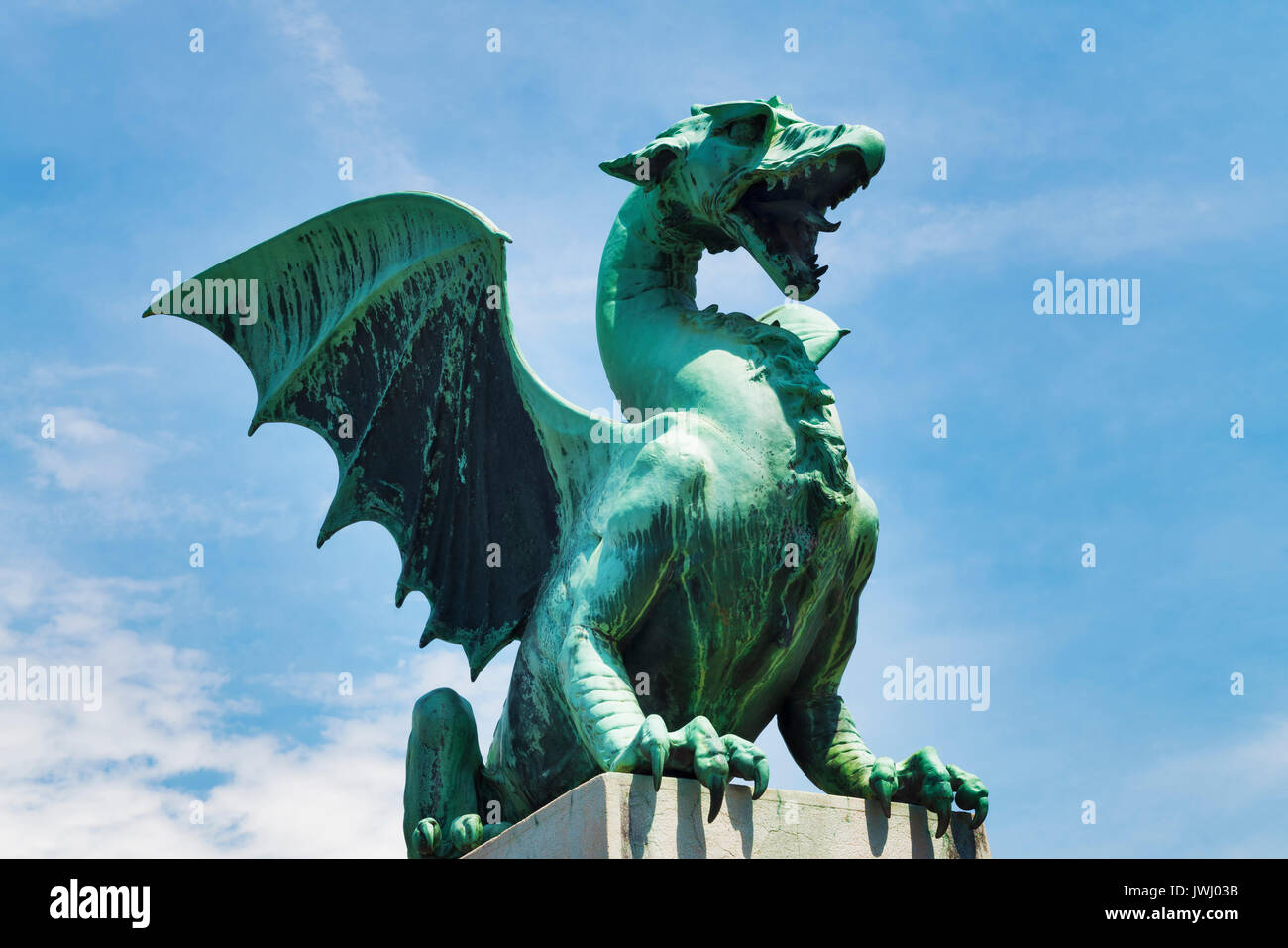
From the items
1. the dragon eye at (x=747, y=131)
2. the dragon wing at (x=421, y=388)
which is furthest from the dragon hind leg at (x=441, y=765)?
the dragon eye at (x=747, y=131)

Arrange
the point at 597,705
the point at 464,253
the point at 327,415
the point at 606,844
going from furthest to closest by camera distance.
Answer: the point at 327,415, the point at 464,253, the point at 597,705, the point at 606,844

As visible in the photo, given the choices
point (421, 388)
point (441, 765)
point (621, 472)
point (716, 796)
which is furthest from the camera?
point (421, 388)

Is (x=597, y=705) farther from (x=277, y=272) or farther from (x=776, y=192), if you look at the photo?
(x=277, y=272)

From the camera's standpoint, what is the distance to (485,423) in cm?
772

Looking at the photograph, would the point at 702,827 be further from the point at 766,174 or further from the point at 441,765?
the point at 766,174

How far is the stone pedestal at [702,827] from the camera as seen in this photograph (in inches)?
218

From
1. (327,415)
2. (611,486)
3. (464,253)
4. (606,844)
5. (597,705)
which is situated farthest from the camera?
(327,415)

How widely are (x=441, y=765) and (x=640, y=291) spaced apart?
2413mm

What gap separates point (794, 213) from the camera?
697 cm

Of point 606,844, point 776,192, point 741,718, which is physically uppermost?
point 776,192

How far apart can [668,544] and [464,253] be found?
2.06 metres

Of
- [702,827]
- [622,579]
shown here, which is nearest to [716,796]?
[702,827]

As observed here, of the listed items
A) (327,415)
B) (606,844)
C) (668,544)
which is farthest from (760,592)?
(327,415)

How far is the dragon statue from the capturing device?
641 cm
